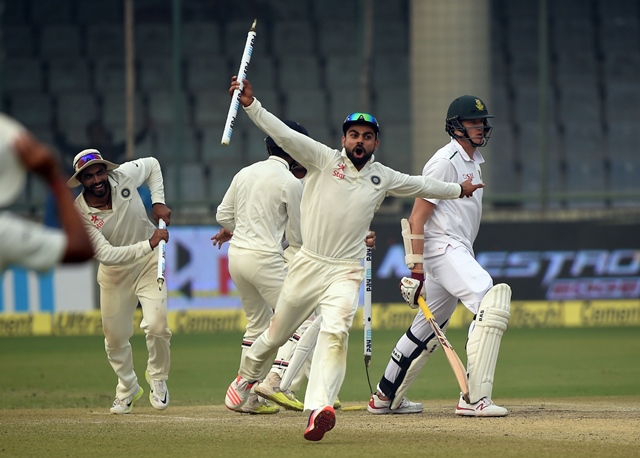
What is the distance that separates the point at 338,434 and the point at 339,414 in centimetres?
120

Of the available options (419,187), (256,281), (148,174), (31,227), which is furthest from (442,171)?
(31,227)

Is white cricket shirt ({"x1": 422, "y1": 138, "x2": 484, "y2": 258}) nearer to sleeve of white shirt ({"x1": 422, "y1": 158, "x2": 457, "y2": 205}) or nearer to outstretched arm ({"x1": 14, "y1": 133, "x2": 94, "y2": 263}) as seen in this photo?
sleeve of white shirt ({"x1": 422, "y1": 158, "x2": 457, "y2": 205})

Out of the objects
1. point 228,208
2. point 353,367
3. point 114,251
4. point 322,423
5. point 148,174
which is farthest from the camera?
point 353,367

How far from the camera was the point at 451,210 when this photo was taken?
804 cm

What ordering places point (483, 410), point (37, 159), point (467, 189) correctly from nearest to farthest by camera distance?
point (37, 159)
point (467, 189)
point (483, 410)

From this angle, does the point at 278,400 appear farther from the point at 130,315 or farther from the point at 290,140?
the point at 290,140

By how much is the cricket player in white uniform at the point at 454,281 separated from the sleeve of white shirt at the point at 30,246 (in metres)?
3.51

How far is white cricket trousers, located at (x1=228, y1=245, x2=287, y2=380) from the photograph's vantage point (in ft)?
27.7

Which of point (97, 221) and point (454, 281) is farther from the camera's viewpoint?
point (97, 221)

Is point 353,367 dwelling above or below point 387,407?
below

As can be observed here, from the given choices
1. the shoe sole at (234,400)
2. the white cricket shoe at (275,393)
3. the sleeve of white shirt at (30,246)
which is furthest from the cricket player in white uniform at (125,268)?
the sleeve of white shirt at (30,246)

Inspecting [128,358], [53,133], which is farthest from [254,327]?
[53,133]

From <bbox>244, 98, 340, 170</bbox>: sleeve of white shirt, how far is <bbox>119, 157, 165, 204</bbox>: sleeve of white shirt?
205 centimetres

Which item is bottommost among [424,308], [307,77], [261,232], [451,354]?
[451,354]
